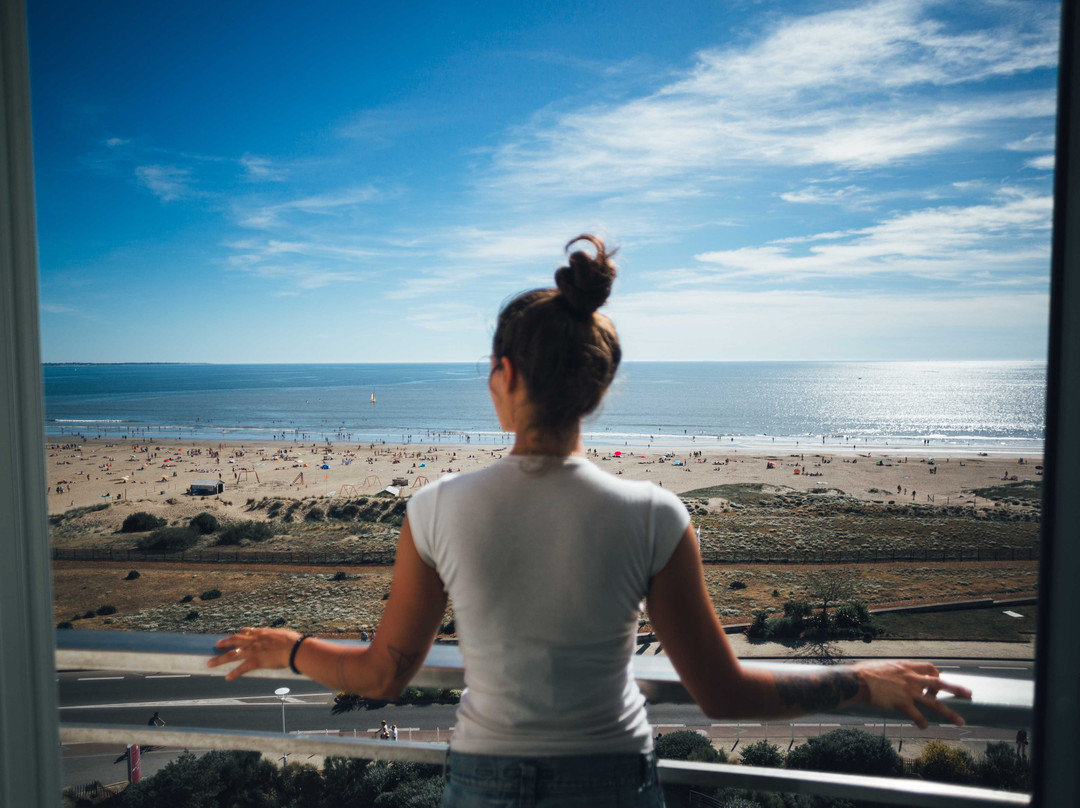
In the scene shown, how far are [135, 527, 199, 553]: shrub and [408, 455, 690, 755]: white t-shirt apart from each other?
17.9m

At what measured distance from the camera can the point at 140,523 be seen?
16.8 meters

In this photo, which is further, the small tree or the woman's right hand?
the small tree

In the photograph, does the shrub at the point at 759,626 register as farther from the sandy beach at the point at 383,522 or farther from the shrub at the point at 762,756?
the shrub at the point at 762,756

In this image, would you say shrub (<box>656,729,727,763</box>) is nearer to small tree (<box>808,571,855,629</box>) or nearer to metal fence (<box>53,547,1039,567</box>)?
small tree (<box>808,571,855,629</box>)

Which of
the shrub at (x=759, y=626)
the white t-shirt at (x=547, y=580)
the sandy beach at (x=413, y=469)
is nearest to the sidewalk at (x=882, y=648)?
the shrub at (x=759, y=626)

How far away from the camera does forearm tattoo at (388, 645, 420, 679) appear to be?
66 cm

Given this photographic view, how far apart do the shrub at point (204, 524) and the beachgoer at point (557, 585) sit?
18.7 meters

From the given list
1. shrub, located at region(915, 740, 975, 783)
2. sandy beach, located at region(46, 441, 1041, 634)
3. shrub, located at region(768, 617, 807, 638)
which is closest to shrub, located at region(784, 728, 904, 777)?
shrub, located at region(915, 740, 975, 783)

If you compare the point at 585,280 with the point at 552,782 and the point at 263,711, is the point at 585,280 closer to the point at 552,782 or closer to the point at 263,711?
Answer: the point at 552,782

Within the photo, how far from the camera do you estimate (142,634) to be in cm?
88

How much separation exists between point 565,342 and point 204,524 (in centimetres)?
1918

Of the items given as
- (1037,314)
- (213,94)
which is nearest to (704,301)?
(213,94)

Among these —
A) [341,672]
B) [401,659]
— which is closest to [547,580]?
[401,659]

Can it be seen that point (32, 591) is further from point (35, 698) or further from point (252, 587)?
point (252, 587)
